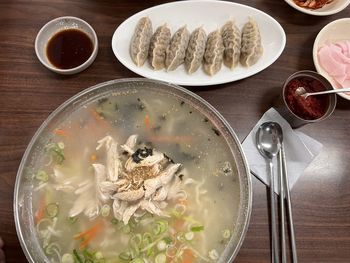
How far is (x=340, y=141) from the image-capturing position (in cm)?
191

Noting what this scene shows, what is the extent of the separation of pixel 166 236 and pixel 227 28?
1176 mm

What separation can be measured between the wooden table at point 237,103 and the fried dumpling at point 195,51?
131mm

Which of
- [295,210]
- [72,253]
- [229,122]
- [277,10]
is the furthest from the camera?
[277,10]

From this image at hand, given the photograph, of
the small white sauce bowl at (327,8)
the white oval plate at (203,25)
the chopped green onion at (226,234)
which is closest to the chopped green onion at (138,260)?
the chopped green onion at (226,234)

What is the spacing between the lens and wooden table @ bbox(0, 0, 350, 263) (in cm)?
174

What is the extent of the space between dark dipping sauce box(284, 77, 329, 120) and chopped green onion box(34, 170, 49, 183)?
4.12 feet

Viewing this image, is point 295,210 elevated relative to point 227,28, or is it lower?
lower

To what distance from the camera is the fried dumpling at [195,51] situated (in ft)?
6.17

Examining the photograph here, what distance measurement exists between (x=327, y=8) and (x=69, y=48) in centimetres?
151

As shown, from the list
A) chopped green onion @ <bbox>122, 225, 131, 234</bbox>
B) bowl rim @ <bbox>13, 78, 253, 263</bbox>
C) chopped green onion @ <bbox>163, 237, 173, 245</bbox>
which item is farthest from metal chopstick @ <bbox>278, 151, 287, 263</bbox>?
chopped green onion @ <bbox>122, 225, 131, 234</bbox>

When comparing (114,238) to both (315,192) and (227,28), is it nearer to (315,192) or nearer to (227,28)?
(315,192)

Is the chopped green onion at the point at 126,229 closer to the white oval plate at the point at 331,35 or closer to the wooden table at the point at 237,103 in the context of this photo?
the wooden table at the point at 237,103

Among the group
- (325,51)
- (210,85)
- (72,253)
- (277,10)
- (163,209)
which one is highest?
(277,10)

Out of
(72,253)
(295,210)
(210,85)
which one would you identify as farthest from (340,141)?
(72,253)
